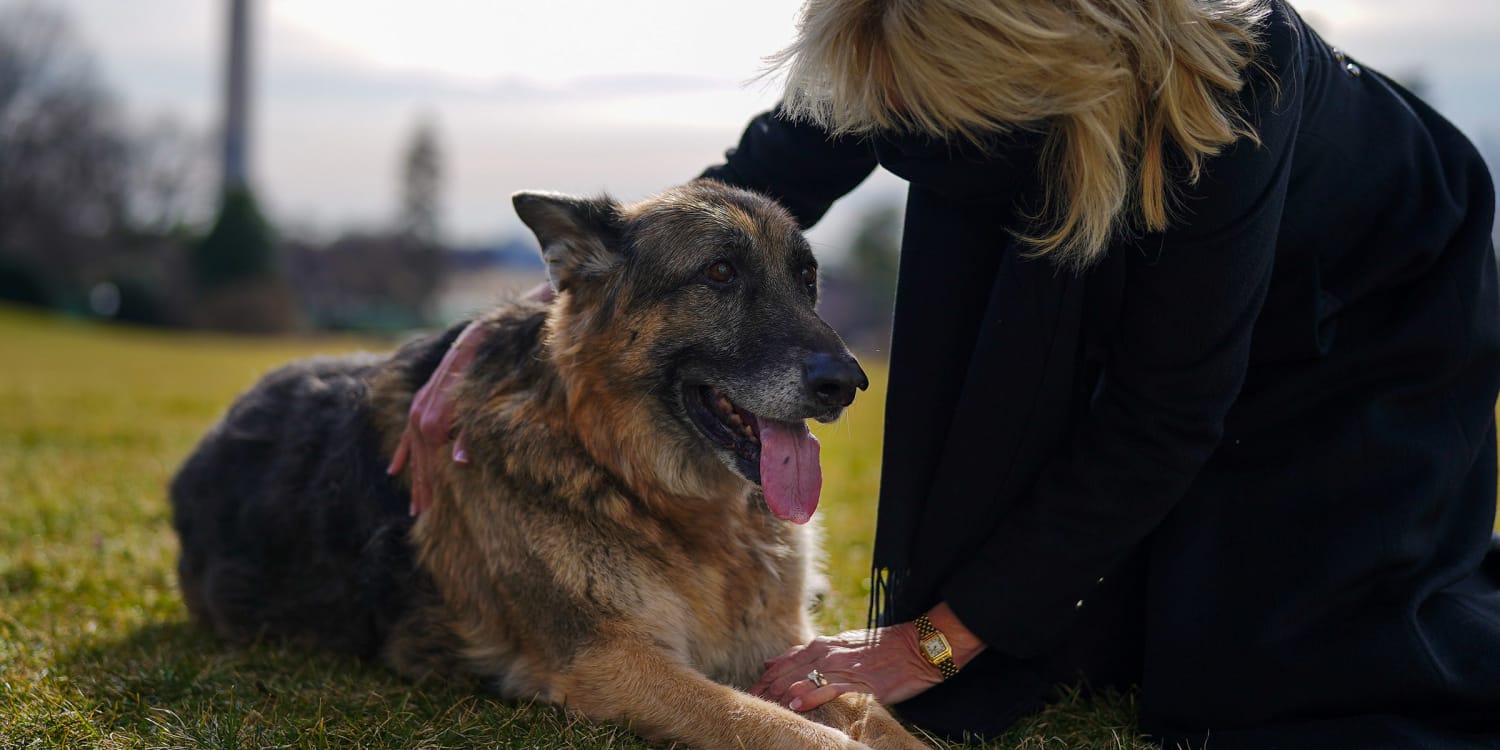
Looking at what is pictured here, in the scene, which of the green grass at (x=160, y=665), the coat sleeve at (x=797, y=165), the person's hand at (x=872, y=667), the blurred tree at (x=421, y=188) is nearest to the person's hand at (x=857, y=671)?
the person's hand at (x=872, y=667)

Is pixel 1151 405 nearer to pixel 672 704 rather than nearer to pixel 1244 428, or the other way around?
pixel 1244 428

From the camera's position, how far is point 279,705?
3.48 metres

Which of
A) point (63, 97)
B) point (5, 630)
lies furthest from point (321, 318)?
point (5, 630)

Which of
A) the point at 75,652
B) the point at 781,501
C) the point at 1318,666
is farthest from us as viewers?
the point at 75,652

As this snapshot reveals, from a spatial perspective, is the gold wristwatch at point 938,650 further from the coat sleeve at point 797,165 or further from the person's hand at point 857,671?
the coat sleeve at point 797,165

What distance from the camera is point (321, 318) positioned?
218 ft

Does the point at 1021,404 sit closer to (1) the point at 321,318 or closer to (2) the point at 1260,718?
(2) the point at 1260,718

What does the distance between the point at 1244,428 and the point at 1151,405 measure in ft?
1.73

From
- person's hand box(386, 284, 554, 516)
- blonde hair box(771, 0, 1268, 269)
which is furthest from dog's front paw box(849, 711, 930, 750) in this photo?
person's hand box(386, 284, 554, 516)

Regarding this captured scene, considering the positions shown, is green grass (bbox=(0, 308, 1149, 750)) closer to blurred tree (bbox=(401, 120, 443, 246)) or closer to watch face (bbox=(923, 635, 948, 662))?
watch face (bbox=(923, 635, 948, 662))

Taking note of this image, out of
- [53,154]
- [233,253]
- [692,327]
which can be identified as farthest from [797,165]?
[53,154]

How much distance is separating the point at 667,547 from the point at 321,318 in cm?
6742

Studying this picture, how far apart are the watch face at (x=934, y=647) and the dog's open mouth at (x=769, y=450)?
1.72 ft

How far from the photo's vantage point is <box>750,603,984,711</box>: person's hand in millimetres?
3436
